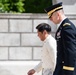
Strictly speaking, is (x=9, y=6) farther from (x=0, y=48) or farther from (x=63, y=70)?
(x=63, y=70)

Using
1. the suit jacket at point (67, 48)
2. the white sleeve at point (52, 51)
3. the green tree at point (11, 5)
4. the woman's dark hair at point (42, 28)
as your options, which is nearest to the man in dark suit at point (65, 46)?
the suit jacket at point (67, 48)

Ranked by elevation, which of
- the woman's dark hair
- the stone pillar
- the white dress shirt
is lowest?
the white dress shirt

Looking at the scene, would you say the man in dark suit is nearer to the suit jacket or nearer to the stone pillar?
the suit jacket

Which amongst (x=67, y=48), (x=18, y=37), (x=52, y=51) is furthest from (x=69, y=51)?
(x=18, y=37)

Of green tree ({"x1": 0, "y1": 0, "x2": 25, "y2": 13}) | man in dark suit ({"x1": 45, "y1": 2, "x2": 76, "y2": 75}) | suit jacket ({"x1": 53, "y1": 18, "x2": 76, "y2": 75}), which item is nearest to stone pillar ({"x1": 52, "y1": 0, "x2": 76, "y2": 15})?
green tree ({"x1": 0, "y1": 0, "x2": 25, "y2": 13})

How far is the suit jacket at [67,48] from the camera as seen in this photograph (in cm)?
422

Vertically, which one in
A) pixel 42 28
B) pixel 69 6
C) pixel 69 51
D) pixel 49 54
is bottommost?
pixel 49 54

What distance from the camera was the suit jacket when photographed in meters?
4.22

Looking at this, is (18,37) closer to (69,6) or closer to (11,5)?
(11,5)

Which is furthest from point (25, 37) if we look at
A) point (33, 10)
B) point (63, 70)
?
point (63, 70)

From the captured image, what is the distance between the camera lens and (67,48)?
4.23 m

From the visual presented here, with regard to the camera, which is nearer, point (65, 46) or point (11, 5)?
point (65, 46)

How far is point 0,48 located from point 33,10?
8.02 ft

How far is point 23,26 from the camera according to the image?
9.46 m
